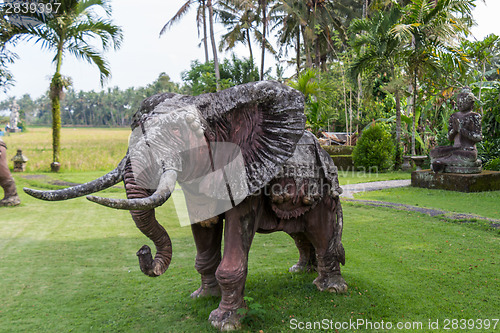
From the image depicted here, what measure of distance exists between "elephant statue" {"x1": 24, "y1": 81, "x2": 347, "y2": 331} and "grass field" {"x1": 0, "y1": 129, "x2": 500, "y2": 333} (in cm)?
53

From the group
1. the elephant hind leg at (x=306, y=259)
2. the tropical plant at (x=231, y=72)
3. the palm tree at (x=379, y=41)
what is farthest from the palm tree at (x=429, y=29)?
the tropical plant at (x=231, y=72)

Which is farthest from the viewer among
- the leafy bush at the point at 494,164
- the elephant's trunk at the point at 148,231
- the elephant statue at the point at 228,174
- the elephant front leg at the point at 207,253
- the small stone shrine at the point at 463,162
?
the leafy bush at the point at 494,164

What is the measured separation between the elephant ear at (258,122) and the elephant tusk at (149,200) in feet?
1.85

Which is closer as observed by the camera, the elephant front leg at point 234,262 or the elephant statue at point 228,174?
the elephant statue at point 228,174

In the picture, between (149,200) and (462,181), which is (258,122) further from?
(462,181)

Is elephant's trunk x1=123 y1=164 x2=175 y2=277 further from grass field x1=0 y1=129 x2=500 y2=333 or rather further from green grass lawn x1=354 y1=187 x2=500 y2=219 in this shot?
green grass lawn x1=354 y1=187 x2=500 y2=219

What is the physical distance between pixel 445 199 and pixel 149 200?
793cm

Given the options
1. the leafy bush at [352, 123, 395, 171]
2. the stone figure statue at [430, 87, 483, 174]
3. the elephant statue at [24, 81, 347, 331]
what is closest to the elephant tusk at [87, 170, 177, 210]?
the elephant statue at [24, 81, 347, 331]

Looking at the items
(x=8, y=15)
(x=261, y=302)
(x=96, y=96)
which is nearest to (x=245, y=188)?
(x=261, y=302)

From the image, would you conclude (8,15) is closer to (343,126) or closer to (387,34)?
(387,34)

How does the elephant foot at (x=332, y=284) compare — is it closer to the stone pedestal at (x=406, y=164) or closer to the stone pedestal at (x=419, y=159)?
the stone pedestal at (x=419, y=159)

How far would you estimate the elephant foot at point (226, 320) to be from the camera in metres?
2.64

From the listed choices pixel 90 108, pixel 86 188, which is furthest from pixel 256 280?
pixel 90 108

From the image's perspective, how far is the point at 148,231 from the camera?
2.31 m
